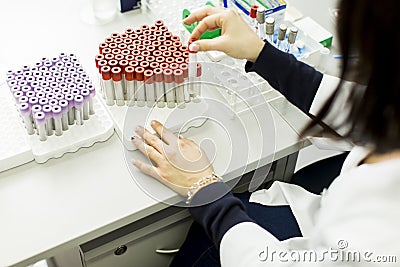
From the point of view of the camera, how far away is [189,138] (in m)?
1.04

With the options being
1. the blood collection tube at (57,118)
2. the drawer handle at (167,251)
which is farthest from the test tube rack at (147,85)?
the drawer handle at (167,251)

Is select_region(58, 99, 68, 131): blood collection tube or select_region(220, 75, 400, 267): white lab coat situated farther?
select_region(58, 99, 68, 131): blood collection tube

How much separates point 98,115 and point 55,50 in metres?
0.22

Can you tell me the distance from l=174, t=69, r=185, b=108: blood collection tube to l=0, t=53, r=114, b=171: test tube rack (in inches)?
5.3

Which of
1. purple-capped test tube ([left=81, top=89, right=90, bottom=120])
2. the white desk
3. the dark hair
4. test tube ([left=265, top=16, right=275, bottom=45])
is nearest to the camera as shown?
the dark hair

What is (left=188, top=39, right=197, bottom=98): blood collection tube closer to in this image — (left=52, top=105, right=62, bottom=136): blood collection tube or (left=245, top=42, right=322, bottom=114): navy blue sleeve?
(left=245, top=42, right=322, bottom=114): navy blue sleeve

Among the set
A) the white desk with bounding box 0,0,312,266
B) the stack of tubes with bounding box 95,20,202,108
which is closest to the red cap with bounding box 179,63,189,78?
the stack of tubes with bounding box 95,20,202,108

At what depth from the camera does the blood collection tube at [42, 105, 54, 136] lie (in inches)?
38.2

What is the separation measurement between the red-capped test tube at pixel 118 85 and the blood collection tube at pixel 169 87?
8cm

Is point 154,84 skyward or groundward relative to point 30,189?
skyward

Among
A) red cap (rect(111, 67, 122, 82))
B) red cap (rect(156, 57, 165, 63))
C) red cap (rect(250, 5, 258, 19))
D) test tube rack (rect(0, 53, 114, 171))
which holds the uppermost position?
red cap (rect(250, 5, 258, 19))

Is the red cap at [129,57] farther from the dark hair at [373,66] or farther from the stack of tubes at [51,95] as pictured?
the dark hair at [373,66]

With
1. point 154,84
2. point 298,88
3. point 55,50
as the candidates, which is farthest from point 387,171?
point 55,50

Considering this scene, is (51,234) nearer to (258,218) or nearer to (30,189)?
(30,189)
